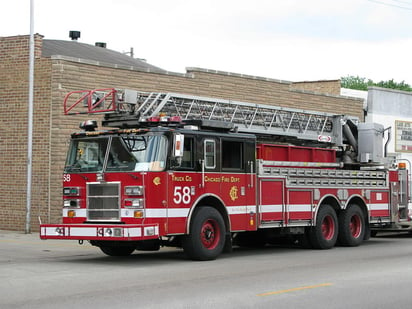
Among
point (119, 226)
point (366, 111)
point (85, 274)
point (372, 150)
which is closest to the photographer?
point (85, 274)

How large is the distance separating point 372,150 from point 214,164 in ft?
20.9

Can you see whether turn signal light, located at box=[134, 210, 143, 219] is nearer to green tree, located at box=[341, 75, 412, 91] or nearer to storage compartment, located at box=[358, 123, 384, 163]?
storage compartment, located at box=[358, 123, 384, 163]

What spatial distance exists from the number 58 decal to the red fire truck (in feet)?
0.06

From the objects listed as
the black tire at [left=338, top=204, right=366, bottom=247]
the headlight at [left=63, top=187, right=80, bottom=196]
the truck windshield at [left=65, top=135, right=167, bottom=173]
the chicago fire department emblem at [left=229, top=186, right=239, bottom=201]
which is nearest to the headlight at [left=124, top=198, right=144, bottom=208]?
the truck windshield at [left=65, top=135, right=167, bottom=173]

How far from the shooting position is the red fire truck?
13.6 metres

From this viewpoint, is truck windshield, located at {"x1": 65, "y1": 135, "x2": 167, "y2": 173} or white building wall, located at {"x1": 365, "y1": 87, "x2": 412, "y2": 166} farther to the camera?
white building wall, located at {"x1": 365, "y1": 87, "x2": 412, "y2": 166}

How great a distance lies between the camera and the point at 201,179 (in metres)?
14.3

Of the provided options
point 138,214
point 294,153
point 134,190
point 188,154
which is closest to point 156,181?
point 134,190

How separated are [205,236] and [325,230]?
14.6 feet

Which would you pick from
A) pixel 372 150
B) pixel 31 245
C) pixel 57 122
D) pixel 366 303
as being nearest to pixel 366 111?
pixel 372 150

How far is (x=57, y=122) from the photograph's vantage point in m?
21.0

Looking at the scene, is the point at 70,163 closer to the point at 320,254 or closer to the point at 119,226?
the point at 119,226

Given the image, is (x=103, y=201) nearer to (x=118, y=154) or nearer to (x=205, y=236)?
(x=118, y=154)

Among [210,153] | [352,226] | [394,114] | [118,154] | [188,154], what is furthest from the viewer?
[394,114]
